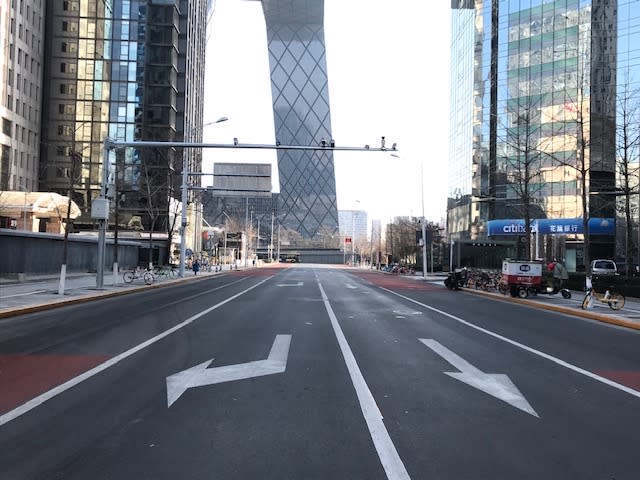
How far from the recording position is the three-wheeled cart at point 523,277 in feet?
75.5

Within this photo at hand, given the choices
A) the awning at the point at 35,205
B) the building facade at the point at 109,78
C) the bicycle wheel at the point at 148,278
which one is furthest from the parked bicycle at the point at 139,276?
the building facade at the point at 109,78

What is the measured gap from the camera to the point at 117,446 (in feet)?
15.3

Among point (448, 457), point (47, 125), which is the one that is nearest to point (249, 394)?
point (448, 457)

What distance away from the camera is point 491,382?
7.25 m

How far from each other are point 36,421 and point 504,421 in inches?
195

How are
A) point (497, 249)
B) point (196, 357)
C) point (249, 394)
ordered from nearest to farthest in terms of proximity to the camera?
point (249, 394), point (196, 357), point (497, 249)

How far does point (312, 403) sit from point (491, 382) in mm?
2783

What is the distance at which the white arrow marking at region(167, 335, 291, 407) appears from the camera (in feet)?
21.9

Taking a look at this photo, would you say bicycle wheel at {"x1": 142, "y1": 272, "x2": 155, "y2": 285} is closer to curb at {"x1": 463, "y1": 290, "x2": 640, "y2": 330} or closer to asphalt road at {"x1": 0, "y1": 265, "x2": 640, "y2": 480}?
asphalt road at {"x1": 0, "y1": 265, "x2": 640, "y2": 480}

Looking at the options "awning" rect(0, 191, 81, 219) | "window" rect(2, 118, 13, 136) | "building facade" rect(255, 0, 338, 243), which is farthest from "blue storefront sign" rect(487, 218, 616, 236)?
"building facade" rect(255, 0, 338, 243)

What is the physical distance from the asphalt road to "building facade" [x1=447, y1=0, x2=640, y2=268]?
43303 millimetres

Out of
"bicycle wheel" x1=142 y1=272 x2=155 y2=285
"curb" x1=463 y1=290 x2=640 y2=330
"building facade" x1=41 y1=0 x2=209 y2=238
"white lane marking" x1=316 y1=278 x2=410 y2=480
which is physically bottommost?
"curb" x1=463 y1=290 x2=640 y2=330

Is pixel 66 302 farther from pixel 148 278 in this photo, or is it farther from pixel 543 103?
pixel 543 103

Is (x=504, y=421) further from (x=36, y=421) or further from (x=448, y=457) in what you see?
(x=36, y=421)
